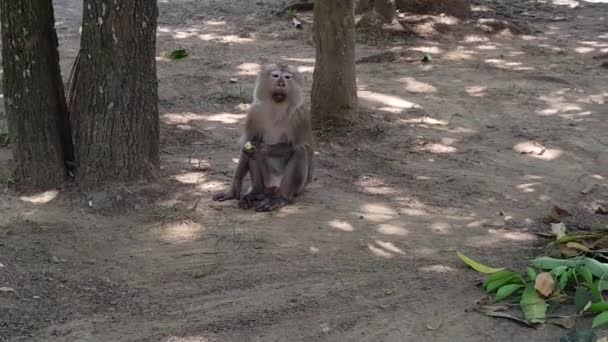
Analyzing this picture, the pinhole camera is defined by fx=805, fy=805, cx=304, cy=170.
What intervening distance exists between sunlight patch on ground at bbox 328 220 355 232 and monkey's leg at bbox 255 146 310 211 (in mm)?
552

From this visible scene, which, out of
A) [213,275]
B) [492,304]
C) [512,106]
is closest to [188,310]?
[213,275]

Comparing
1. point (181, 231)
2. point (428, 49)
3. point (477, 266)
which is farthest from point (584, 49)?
point (181, 231)

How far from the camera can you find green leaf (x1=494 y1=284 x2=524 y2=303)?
4797mm

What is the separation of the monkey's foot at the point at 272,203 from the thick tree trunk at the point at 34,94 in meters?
1.58

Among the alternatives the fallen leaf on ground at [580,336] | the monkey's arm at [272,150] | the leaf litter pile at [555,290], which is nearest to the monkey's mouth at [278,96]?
the monkey's arm at [272,150]

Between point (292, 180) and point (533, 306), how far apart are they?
7.99ft

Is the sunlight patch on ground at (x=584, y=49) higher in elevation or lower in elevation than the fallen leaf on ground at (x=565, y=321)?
higher

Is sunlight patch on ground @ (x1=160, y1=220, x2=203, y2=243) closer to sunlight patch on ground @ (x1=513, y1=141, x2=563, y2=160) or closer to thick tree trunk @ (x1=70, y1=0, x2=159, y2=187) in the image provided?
thick tree trunk @ (x1=70, y1=0, x2=159, y2=187)

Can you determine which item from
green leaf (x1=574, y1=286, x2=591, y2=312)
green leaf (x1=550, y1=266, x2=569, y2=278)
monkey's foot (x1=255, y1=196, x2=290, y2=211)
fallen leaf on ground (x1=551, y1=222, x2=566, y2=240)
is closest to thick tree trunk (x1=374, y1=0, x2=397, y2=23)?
monkey's foot (x1=255, y1=196, x2=290, y2=211)

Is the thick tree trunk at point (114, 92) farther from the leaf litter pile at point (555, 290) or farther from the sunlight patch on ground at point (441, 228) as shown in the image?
the leaf litter pile at point (555, 290)

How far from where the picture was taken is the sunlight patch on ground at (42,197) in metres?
6.16

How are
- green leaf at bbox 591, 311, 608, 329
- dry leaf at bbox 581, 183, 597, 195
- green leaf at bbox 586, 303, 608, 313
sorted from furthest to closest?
1. dry leaf at bbox 581, 183, 597, 195
2. green leaf at bbox 586, 303, 608, 313
3. green leaf at bbox 591, 311, 608, 329

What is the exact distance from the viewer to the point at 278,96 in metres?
6.59

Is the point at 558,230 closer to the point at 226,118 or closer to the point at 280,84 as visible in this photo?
the point at 280,84
